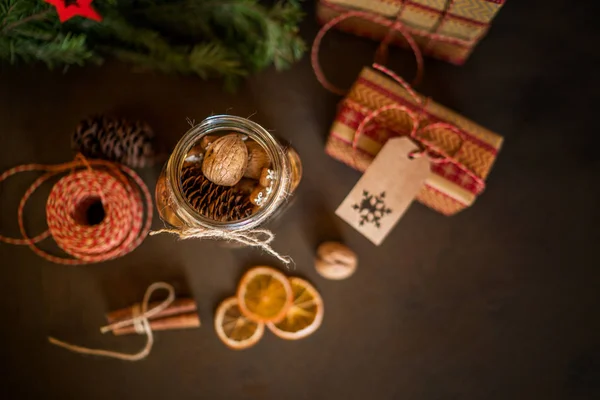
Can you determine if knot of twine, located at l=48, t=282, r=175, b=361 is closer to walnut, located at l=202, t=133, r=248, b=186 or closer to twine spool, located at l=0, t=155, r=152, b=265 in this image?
twine spool, located at l=0, t=155, r=152, b=265

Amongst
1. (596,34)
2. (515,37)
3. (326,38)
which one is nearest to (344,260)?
(326,38)

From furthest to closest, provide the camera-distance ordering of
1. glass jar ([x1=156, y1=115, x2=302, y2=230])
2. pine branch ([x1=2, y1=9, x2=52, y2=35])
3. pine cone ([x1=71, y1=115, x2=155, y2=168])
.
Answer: pine cone ([x1=71, y1=115, x2=155, y2=168]) → pine branch ([x1=2, y1=9, x2=52, y2=35]) → glass jar ([x1=156, y1=115, x2=302, y2=230])

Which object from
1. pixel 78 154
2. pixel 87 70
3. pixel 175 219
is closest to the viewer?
pixel 175 219

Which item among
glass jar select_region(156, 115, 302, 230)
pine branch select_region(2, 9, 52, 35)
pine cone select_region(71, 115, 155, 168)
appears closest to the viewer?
glass jar select_region(156, 115, 302, 230)

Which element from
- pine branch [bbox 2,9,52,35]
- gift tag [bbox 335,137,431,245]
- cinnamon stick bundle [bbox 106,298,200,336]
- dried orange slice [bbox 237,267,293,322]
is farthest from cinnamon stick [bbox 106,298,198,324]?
pine branch [bbox 2,9,52,35]

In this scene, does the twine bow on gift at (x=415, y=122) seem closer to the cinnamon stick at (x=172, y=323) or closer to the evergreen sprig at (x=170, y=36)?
the evergreen sprig at (x=170, y=36)

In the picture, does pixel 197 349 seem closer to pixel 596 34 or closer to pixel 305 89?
pixel 305 89
